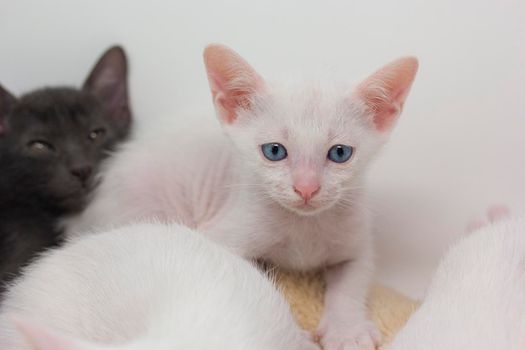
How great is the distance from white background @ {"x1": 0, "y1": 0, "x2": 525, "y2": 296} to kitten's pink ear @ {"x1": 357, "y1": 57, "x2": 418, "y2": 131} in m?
0.23

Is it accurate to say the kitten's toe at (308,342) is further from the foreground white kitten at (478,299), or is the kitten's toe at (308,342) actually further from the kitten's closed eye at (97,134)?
the kitten's closed eye at (97,134)

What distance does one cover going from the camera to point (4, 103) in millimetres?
2357

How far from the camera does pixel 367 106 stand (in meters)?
1.80

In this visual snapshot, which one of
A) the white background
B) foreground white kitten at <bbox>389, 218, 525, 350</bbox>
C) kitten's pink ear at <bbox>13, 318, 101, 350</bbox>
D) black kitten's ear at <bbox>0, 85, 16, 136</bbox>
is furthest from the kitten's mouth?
black kitten's ear at <bbox>0, 85, 16, 136</bbox>

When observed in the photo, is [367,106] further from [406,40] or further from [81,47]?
[81,47]

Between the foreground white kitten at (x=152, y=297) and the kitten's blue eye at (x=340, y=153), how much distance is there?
1.15 feet

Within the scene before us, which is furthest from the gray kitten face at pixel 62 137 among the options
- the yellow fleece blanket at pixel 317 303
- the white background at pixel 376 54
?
the yellow fleece blanket at pixel 317 303

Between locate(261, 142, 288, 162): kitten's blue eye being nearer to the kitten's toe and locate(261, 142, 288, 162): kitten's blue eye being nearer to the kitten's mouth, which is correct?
the kitten's mouth

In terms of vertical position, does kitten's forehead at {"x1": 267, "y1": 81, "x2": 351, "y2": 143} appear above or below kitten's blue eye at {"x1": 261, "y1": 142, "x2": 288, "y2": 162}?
above

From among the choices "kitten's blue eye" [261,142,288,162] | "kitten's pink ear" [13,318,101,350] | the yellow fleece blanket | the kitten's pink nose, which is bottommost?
the yellow fleece blanket

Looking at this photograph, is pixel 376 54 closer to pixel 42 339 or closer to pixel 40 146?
pixel 40 146

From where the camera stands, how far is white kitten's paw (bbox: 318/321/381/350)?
1.73 metres

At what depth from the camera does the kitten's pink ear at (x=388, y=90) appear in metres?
1.72

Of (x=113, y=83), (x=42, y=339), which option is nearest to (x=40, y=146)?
(x=113, y=83)
